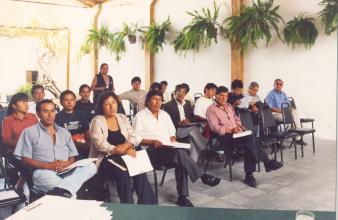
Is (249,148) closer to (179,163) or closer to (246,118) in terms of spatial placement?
(246,118)

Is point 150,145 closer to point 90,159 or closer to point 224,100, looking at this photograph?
point 90,159

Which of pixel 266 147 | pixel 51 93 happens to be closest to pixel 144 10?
pixel 51 93

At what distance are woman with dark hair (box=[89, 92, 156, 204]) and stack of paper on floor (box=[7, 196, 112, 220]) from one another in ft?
2.85

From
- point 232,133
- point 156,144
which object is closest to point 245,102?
point 232,133

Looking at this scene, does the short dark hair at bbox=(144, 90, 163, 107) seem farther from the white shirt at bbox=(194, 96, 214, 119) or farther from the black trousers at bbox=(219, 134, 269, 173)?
the black trousers at bbox=(219, 134, 269, 173)

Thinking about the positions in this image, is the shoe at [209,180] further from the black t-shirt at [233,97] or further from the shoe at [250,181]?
the black t-shirt at [233,97]

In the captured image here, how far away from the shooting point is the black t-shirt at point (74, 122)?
2217 millimetres

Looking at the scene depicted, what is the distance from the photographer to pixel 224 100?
2.81 metres

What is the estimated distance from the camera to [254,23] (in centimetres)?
213

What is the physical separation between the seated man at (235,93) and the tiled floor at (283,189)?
1.94 ft

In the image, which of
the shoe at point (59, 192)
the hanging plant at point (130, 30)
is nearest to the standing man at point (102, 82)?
the hanging plant at point (130, 30)

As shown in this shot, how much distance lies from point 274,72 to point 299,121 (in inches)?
16.2

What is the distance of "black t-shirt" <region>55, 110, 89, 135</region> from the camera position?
87.3 inches

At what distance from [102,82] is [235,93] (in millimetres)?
1034
